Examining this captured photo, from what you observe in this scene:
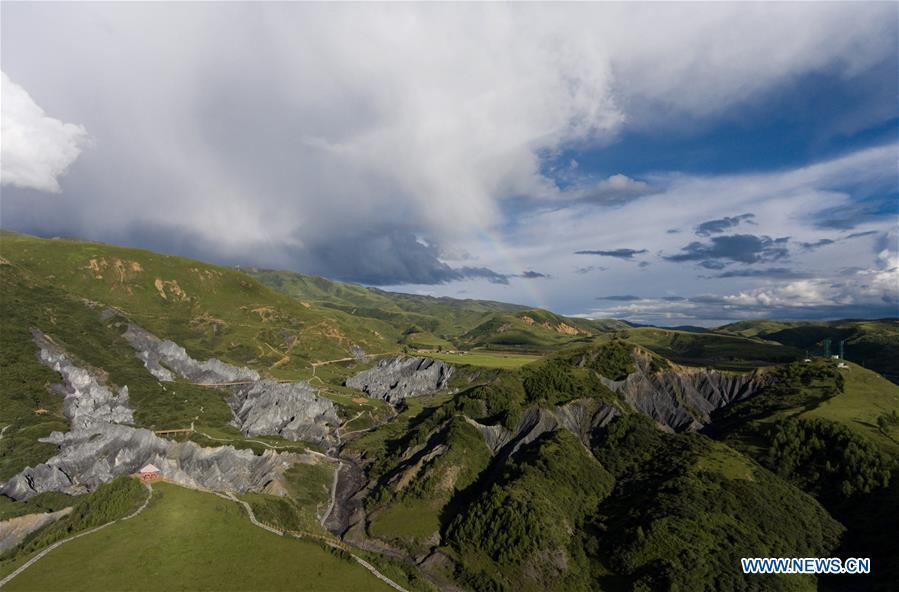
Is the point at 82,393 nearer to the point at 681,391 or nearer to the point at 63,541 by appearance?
the point at 63,541

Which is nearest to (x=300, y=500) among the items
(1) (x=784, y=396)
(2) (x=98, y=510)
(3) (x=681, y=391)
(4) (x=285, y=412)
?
(2) (x=98, y=510)

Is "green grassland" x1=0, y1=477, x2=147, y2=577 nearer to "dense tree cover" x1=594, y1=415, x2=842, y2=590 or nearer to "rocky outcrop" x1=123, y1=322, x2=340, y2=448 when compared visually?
"rocky outcrop" x1=123, y1=322, x2=340, y2=448

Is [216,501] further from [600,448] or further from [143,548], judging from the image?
[600,448]

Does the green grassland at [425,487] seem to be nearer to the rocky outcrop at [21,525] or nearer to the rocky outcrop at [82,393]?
the rocky outcrop at [21,525]

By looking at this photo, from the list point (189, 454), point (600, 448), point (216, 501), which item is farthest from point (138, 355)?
point (600, 448)

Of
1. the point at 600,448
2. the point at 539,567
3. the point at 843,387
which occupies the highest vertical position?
the point at 843,387

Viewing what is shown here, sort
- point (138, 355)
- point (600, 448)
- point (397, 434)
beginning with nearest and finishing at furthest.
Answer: point (600, 448) < point (397, 434) < point (138, 355)

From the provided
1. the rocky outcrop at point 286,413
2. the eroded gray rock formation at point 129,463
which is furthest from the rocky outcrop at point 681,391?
the eroded gray rock formation at point 129,463
